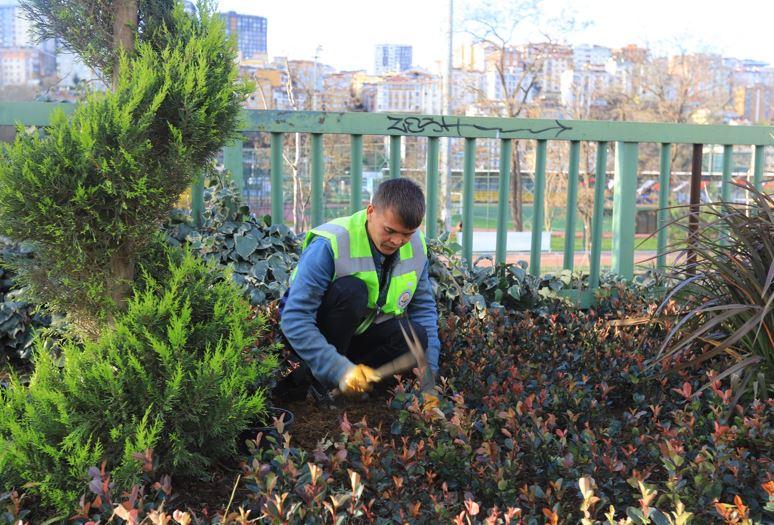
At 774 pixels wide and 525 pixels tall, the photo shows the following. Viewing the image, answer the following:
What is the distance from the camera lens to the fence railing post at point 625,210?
537 centimetres

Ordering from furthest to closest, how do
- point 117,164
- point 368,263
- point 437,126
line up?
point 437,126, point 368,263, point 117,164

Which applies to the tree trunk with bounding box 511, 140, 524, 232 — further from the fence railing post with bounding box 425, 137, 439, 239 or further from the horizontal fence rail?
the fence railing post with bounding box 425, 137, 439, 239

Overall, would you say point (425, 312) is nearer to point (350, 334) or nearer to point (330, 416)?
point (350, 334)

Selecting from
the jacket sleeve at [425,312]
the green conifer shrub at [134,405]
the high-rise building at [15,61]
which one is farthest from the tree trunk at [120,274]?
the high-rise building at [15,61]

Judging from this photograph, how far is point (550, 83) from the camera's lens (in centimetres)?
4138

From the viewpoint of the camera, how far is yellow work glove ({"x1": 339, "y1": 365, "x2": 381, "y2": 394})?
2.66 m

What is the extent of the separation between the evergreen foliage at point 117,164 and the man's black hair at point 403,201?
684 millimetres

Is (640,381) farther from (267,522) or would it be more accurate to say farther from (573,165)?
(573,165)

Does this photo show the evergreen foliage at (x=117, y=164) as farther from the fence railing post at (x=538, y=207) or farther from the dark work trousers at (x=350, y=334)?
the fence railing post at (x=538, y=207)

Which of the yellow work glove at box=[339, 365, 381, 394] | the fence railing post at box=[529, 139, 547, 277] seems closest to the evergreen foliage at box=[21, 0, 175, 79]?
the yellow work glove at box=[339, 365, 381, 394]


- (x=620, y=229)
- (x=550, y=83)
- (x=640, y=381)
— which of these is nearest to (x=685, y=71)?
(x=550, y=83)

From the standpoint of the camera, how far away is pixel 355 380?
266 centimetres

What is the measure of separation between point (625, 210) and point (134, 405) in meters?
4.31

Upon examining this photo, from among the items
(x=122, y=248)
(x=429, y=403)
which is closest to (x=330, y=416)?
(x=429, y=403)
